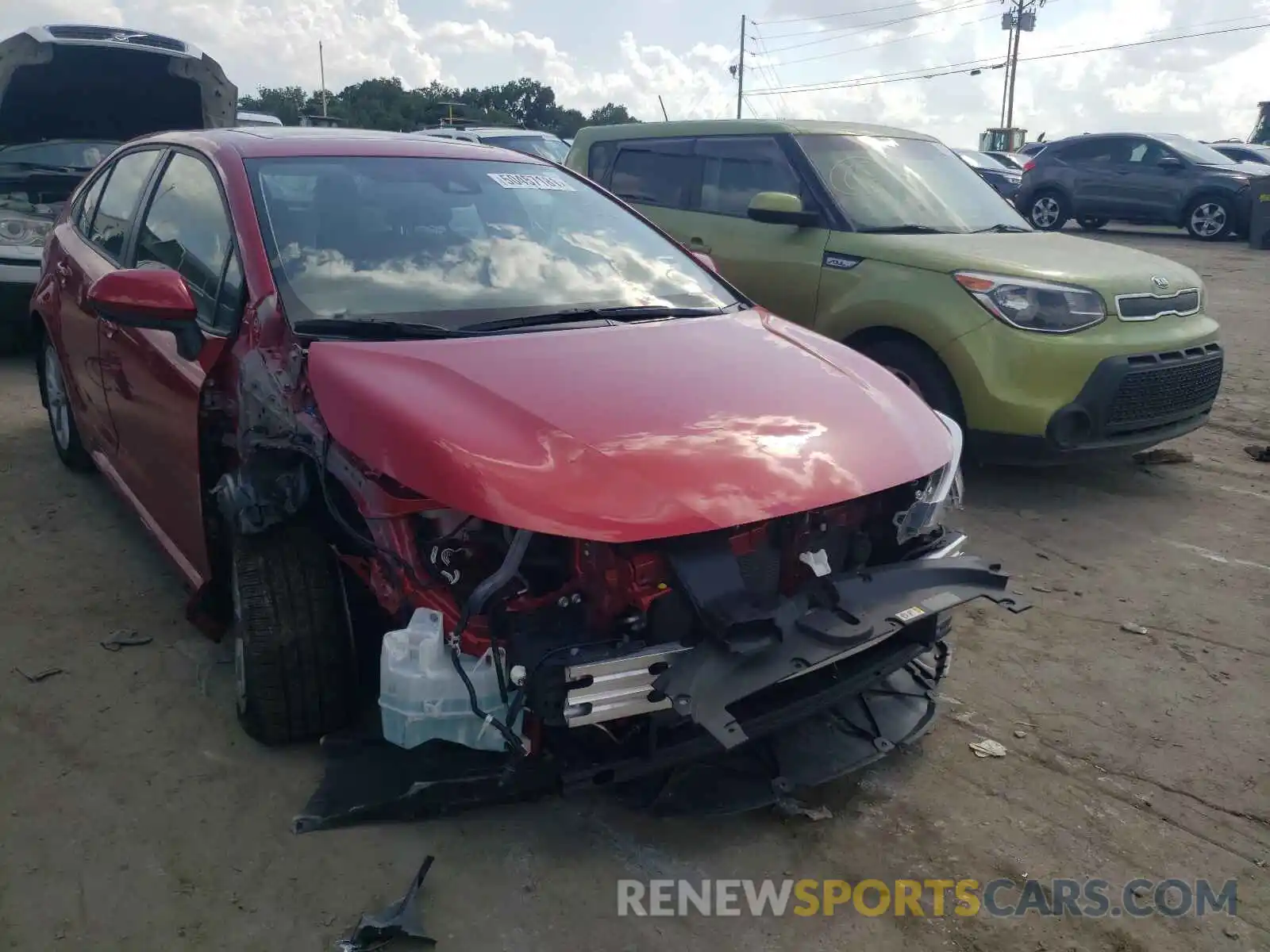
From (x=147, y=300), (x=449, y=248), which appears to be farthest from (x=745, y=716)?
(x=147, y=300)

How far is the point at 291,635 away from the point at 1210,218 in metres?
17.1

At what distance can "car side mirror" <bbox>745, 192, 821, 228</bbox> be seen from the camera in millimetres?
5520

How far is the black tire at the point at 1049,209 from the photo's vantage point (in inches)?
679

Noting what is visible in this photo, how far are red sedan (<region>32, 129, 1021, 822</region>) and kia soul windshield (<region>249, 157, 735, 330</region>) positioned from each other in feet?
0.04

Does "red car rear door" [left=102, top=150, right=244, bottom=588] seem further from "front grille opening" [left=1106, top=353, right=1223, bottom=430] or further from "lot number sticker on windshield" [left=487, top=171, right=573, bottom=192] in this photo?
"front grille opening" [left=1106, top=353, right=1223, bottom=430]

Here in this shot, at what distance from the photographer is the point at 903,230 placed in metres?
5.60

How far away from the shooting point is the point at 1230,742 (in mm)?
3180

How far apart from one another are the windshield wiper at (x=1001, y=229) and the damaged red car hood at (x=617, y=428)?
3.08 meters

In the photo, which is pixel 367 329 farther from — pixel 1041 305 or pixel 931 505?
pixel 1041 305

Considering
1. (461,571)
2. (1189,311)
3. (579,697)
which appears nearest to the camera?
(579,697)

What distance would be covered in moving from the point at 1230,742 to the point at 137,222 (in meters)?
4.23

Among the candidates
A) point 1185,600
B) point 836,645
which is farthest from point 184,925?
point 1185,600

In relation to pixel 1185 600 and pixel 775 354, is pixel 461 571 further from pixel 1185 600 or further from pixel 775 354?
pixel 1185 600

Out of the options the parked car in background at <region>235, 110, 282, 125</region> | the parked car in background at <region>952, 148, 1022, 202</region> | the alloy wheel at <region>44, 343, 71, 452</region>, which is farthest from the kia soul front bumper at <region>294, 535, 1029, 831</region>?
the parked car in background at <region>952, 148, 1022, 202</region>
